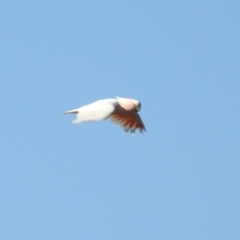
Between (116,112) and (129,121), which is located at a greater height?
(129,121)

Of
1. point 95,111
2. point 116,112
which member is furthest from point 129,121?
point 95,111

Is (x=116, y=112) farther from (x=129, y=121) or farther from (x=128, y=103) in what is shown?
(x=129, y=121)

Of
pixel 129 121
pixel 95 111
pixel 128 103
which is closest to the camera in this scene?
pixel 95 111

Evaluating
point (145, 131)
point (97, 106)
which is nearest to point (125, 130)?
point (145, 131)

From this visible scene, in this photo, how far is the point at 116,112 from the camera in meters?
14.5

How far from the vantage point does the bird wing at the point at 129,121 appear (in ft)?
49.9

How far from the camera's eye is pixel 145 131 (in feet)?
51.0

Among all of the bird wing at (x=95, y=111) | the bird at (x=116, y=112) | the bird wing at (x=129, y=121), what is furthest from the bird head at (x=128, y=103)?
the bird wing at (x=129, y=121)

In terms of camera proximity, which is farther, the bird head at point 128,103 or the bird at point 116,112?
the bird head at point 128,103

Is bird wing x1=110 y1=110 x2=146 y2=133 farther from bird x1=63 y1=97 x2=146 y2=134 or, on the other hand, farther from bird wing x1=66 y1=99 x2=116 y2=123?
bird wing x1=66 y1=99 x2=116 y2=123

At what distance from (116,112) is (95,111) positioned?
669 mm

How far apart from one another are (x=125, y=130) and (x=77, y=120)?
1.81 m

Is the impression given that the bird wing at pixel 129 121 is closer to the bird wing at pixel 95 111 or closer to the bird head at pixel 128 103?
the bird head at pixel 128 103

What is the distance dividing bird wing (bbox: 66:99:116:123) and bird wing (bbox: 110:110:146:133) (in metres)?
0.89
